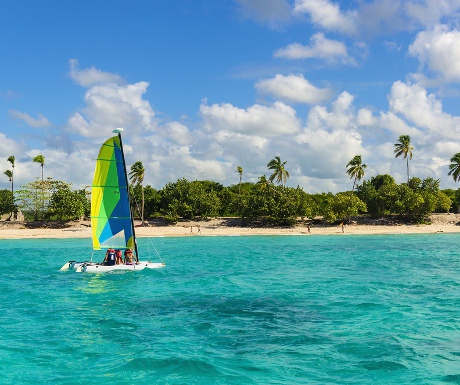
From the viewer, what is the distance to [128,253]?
31359mm

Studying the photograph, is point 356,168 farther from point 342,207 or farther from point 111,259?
point 111,259

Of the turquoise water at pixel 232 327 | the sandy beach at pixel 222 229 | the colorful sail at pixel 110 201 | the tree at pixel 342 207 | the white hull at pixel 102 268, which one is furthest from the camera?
the tree at pixel 342 207

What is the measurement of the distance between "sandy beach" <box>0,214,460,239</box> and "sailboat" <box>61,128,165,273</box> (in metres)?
43.9

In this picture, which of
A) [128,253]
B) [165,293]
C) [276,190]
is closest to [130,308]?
[165,293]

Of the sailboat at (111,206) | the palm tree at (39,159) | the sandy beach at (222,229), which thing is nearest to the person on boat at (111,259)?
the sailboat at (111,206)

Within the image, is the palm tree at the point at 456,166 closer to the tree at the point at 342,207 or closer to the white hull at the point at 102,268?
the tree at the point at 342,207

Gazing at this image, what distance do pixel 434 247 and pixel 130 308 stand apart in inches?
1643

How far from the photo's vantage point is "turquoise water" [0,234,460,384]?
1290cm

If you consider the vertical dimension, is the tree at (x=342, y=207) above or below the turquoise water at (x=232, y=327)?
above

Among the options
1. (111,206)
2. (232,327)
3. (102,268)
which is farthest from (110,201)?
(232,327)

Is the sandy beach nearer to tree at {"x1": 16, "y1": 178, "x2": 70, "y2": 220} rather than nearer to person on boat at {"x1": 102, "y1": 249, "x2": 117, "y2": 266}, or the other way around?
tree at {"x1": 16, "y1": 178, "x2": 70, "y2": 220}

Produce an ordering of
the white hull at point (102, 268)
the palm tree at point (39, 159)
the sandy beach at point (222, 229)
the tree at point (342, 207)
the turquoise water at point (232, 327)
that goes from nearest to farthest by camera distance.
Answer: the turquoise water at point (232, 327) < the white hull at point (102, 268) < the sandy beach at point (222, 229) < the tree at point (342, 207) < the palm tree at point (39, 159)

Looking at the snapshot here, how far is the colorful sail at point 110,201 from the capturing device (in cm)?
2945

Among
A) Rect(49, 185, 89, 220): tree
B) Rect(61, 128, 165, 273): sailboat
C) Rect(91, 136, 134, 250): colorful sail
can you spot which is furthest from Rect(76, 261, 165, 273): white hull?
Rect(49, 185, 89, 220): tree
